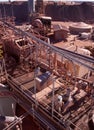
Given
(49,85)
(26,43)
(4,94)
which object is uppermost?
(26,43)

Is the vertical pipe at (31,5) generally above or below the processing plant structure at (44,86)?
above

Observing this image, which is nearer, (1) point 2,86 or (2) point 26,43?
(1) point 2,86

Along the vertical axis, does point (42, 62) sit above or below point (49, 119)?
above

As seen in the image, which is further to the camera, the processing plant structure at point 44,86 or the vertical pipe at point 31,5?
the vertical pipe at point 31,5

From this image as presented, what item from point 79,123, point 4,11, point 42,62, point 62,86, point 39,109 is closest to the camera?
point 79,123

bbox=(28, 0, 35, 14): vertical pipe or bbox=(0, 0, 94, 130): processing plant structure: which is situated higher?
bbox=(28, 0, 35, 14): vertical pipe

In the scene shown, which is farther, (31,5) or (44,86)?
(31,5)

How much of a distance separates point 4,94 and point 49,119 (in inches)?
269

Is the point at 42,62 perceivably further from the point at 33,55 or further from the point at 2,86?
the point at 2,86

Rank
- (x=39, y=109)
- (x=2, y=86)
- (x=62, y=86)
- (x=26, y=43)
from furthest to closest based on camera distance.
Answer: (x=26, y=43) → (x=2, y=86) → (x=62, y=86) → (x=39, y=109)

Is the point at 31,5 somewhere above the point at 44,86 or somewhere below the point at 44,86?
above

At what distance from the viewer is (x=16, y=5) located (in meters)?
79.4

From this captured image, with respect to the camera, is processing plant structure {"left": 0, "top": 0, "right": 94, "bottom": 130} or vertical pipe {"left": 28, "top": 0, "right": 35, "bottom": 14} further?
vertical pipe {"left": 28, "top": 0, "right": 35, "bottom": 14}

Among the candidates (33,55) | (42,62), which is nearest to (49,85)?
(42,62)
